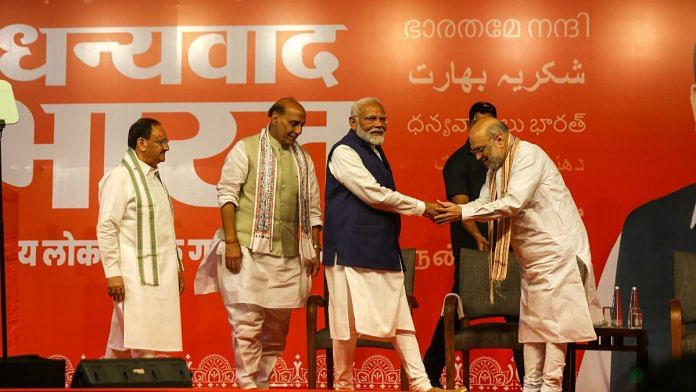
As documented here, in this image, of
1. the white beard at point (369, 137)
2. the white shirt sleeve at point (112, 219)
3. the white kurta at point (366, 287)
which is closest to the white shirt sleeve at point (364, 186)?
the white kurta at point (366, 287)

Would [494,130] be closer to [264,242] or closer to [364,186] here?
[364,186]

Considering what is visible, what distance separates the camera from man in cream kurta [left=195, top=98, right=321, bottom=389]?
4797 millimetres

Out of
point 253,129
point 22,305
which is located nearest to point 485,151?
point 253,129

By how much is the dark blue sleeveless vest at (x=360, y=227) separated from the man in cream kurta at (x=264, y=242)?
36 centimetres

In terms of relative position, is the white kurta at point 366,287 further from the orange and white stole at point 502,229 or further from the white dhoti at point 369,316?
the orange and white stole at point 502,229

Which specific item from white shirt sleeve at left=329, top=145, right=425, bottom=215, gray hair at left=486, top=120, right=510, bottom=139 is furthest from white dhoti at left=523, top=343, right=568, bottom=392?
gray hair at left=486, top=120, right=510, bottom=139

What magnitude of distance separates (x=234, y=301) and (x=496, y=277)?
→ 1.35 m

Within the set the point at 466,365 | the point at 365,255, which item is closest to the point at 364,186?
the point at 365,255

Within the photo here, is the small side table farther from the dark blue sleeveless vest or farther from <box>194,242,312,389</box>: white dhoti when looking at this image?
<box>194,242,312,389</box>: white dhoti

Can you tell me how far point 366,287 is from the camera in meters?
4.45

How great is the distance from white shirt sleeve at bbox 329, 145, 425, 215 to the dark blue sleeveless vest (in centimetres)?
5

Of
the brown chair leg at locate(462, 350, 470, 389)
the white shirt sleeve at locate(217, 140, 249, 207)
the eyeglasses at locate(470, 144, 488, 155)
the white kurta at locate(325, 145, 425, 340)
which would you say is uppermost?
the eyeglasses at locate(470, 144, 488, 155)

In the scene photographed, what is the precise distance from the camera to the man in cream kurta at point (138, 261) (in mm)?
4406

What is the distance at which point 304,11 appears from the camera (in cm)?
609
